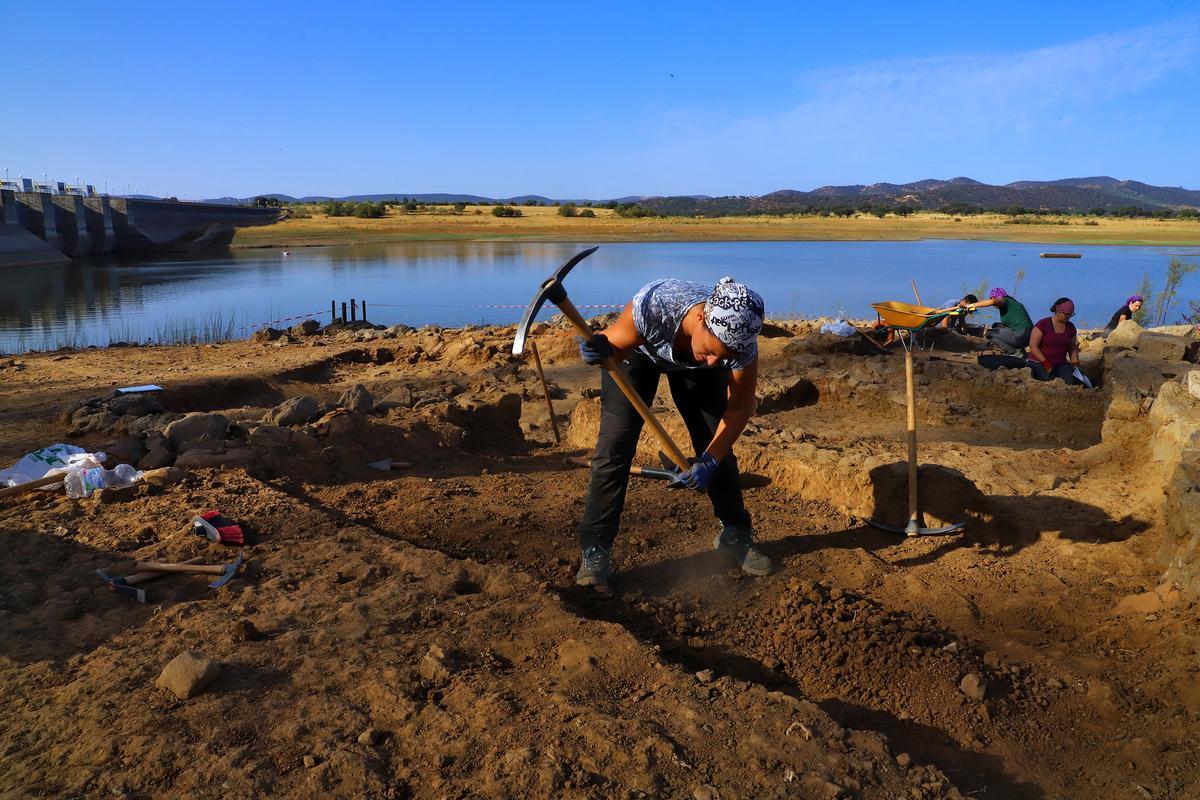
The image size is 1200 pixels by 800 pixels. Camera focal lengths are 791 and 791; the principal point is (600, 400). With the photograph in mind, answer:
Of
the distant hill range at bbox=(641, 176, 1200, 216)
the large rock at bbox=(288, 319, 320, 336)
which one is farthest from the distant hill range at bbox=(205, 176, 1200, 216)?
the large rock at bbox=(288, 319, 320, 336)

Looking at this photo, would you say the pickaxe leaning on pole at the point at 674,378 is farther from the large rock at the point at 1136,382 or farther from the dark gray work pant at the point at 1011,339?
the dark gray work pant at the point at 1011,339

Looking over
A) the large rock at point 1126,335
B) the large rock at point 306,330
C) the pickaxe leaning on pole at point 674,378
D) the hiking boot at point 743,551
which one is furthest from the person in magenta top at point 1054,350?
the large rock at point 306,330

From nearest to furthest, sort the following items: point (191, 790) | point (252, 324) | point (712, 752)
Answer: point (191, 790)
point (712, 752)
point (252, 324)

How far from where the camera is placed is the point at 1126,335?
9.19 m

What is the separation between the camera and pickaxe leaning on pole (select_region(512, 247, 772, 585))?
3.04 metres

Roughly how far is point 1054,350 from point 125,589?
8.50 meters

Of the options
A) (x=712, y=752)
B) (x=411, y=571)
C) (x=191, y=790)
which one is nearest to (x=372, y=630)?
(x=411, y=571)

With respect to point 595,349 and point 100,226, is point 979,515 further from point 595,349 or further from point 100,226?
point 100,226

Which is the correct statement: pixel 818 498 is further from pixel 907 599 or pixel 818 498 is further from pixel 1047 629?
pixel 1047 629

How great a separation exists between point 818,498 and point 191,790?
12.0 feet

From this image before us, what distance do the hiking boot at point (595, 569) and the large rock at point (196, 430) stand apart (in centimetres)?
265

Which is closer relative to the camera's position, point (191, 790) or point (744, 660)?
point (191, 790)

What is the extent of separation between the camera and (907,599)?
3.60m

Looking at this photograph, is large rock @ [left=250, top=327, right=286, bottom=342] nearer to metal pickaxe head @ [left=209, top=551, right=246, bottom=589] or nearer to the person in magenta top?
metal pickaxe head @ [left=209, top=551, right=246, bottom=589]
